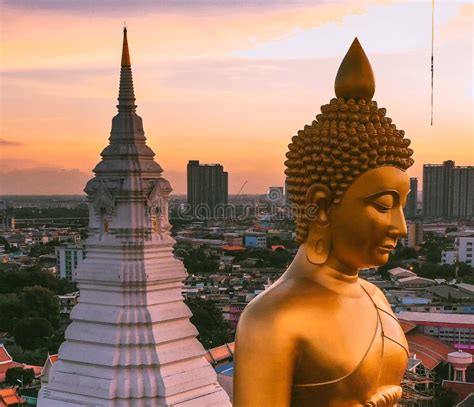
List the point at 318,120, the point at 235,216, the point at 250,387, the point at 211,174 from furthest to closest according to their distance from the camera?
the point at 235,216
the point at 211,174
the point at 318,120
the point at 250,387

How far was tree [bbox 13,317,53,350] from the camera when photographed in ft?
96.2

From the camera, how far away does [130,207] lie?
1238 cm

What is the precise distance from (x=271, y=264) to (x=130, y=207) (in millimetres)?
47049

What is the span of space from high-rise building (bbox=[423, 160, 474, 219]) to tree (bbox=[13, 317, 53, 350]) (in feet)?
204

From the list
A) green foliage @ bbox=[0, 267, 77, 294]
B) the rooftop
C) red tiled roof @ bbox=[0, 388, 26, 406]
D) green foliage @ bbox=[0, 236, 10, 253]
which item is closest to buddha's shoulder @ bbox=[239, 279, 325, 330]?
red tiled roof @ bbox=[0, 388, 26, 406]

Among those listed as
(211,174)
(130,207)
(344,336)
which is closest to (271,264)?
(211,174)

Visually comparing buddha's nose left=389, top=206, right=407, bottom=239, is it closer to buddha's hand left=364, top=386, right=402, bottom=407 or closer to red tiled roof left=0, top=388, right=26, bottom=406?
buddha's hand left=364, top=386, right=402, bottom=407

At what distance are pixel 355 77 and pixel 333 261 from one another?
2.37 ft

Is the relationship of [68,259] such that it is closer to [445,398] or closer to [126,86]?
[445,398]

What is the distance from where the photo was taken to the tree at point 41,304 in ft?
108

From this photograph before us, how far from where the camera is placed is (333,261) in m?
2.90

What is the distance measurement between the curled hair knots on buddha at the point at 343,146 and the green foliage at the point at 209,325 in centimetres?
2506

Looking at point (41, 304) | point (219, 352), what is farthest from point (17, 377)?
point (41, 304)

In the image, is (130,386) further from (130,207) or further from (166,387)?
(130,207)
